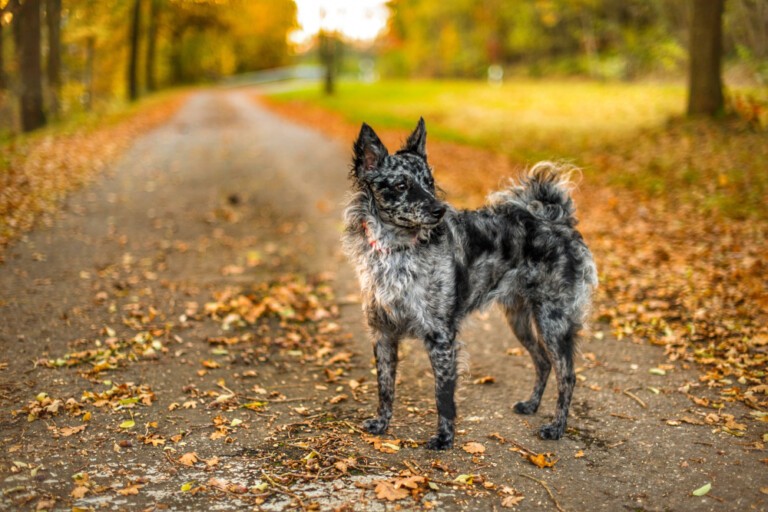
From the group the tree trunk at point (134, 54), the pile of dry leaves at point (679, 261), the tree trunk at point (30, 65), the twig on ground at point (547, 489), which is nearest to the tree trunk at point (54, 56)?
the tree trunk at point (30, 65)

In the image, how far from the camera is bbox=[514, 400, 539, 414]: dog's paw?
21.7ft

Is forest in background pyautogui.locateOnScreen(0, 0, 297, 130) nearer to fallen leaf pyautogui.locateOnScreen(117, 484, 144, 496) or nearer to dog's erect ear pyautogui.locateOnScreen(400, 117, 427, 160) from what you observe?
dog's erect ear pyautogui.locateOnScreen(400, 117, 427, 160)

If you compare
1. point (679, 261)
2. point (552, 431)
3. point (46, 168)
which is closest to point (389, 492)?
point (552, 431)

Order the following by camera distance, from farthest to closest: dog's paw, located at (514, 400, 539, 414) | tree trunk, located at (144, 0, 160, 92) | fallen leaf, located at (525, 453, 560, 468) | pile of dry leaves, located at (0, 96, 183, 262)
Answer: tree trunk, located at (144, 0, 160, 92) → pile of dry leaves, located at (0, 96, 183, 262) → dog's paw, located at (514, 400, 539, 414) → fallen leaf, located at (525, 453, 560, 468)

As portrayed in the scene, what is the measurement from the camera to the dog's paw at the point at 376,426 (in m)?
6.12

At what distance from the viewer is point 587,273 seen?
6184mm

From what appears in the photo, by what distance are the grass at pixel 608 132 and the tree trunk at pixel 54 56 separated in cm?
1204

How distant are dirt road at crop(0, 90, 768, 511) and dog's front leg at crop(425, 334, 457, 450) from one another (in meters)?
0.17

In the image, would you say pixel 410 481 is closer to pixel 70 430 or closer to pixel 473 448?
pixel 473 448

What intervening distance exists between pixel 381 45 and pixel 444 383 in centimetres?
8074

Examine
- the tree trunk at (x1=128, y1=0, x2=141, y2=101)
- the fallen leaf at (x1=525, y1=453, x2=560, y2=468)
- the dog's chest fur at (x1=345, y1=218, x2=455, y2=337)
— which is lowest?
the fallen leaf at (x1=525, y1=453, x2=560, y2=468)

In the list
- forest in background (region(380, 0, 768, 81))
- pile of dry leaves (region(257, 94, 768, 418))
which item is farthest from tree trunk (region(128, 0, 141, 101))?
pile of dry leaves (region(257, 94, 768, 418))

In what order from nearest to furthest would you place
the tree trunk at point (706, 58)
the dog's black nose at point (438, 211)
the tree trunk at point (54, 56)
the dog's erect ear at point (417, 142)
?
1. the dog's black nose at point (438, 211)
2. the dog's erect ear at point (417, 142)
3. the tree trunk at point (706, 58)
4. the tree trunk at point (54, 56)

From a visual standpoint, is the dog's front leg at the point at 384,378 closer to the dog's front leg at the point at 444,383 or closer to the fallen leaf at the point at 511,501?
the dog's front leg at the point at 444,383
